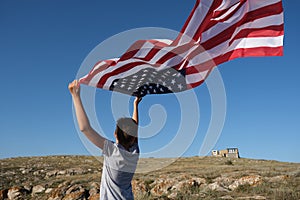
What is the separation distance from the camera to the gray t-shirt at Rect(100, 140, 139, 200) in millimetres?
3373

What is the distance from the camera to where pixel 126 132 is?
3.30 metres

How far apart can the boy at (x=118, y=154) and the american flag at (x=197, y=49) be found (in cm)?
262

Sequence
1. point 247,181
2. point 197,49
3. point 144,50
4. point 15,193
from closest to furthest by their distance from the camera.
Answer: point 197,49 → point 144,50 → point 247,181 → point 15,193

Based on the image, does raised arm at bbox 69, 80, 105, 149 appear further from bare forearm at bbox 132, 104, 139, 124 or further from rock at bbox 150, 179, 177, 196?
rock at bbox 150, 179, 177, 196

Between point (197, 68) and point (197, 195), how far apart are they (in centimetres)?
743

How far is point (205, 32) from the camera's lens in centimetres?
559

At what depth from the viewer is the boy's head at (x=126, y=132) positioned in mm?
3275

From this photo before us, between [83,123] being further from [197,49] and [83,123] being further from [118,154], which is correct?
[197,49]

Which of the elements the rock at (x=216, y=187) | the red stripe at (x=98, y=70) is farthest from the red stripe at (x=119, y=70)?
the rock at (x=216, y=187)

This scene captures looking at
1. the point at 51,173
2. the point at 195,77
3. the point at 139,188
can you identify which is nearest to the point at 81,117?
the point at 195,77

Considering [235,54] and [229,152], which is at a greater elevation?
[229,152]

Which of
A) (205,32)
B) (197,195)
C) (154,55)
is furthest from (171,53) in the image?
(197,195)

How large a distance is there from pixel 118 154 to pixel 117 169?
0.17 metres

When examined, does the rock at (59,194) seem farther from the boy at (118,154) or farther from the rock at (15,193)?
the boy at (118,154)
